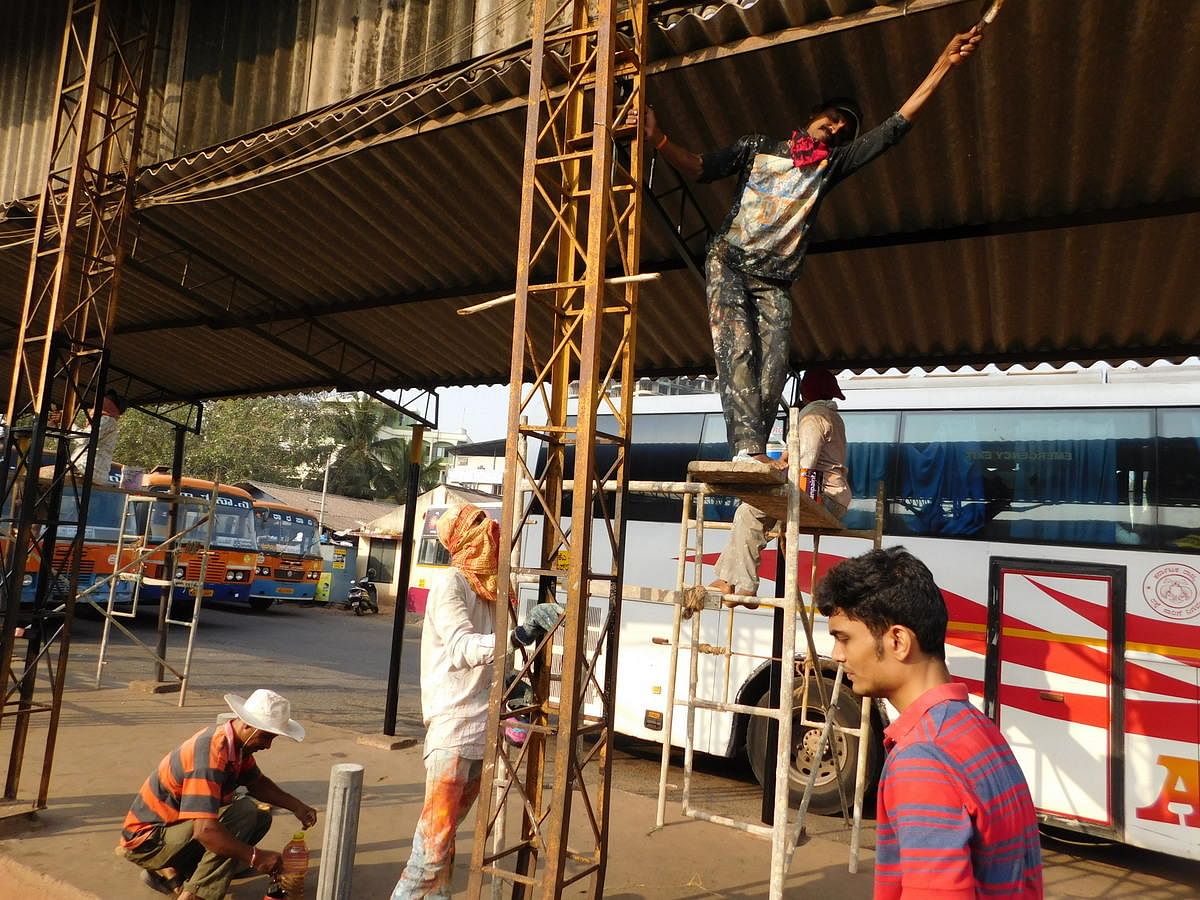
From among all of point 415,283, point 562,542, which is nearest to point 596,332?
point 562,542

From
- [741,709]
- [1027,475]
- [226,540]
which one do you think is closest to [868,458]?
[1027,475]

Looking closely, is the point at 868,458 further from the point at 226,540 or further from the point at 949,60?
the point at 226,540

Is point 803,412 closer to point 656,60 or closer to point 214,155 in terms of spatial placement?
point 656,60

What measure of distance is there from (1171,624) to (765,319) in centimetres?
403

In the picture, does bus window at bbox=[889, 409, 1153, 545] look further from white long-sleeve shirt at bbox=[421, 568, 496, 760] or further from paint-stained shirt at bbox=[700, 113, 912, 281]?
white long-sleeve shirt at bbox=[421, 568, 496, 760]

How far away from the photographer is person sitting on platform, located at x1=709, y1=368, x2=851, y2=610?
14.9 feet

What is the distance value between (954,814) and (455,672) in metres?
2.46

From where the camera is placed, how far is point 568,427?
3691 mm

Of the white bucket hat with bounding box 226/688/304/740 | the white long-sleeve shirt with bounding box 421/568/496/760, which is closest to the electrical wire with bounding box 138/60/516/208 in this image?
the white long-sleeve shirt with bounding box 421/568/496/760

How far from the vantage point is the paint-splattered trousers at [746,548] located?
4648mm

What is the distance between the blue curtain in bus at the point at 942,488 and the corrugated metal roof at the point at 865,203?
31.3 inches

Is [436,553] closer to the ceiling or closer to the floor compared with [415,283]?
closer to the floor

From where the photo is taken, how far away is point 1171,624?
5.65 m

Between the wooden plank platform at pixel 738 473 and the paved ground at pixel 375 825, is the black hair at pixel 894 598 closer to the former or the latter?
the wooden plank platform at pixel 738 473
